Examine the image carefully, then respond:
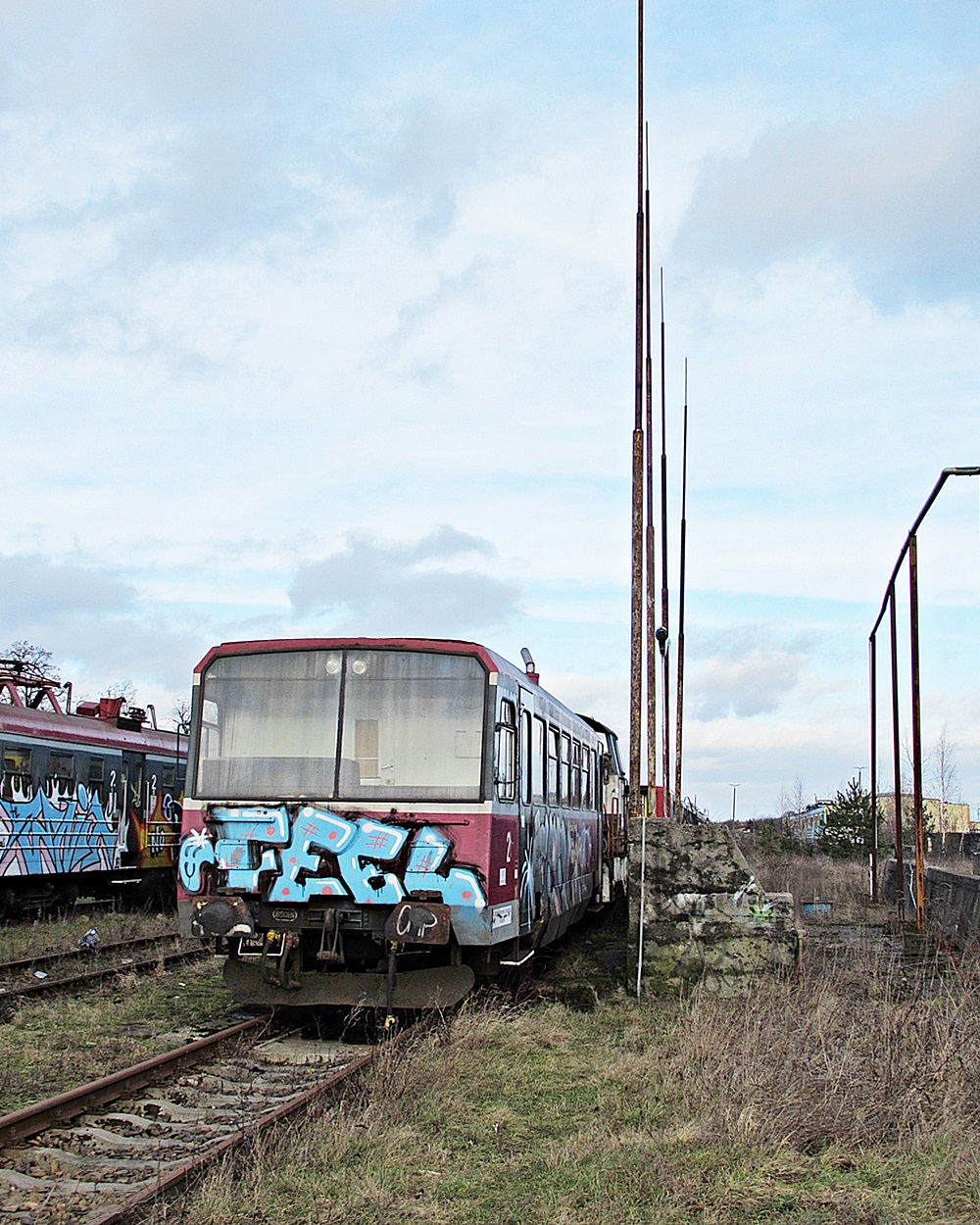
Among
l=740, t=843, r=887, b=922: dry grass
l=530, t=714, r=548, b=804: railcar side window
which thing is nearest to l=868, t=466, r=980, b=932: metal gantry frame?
l=740, t=843, r=887, b=922: dry grass

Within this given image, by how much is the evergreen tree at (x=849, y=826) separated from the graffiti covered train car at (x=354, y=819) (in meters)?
24.7

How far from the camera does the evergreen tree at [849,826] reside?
32938 millimetres

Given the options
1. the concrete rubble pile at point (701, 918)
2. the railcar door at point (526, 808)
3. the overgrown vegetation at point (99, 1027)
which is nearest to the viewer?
the overgrown vegetation at point (99, 1027)

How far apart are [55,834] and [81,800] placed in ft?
2.98

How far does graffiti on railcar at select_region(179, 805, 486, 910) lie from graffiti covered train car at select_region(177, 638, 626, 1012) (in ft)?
0.03

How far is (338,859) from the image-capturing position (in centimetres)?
948

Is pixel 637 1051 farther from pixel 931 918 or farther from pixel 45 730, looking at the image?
pixel 45 730

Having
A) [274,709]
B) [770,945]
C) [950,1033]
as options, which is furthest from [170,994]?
[950,1033]

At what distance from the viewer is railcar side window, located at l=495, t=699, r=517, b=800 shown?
9914 mm

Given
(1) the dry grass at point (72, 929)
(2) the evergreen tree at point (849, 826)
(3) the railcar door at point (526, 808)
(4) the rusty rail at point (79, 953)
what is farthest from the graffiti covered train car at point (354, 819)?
(2) the evergreen tree at point (849, 826)

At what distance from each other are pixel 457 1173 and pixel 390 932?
3117 mm

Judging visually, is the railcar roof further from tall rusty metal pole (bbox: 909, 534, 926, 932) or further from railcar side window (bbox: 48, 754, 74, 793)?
tall rusty metal pole (bbox: 909, 534, 926, 932)

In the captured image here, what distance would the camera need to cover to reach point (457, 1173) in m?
6.18

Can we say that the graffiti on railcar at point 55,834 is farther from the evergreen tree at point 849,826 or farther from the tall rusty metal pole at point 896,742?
the evergreen tree at point 849,826
